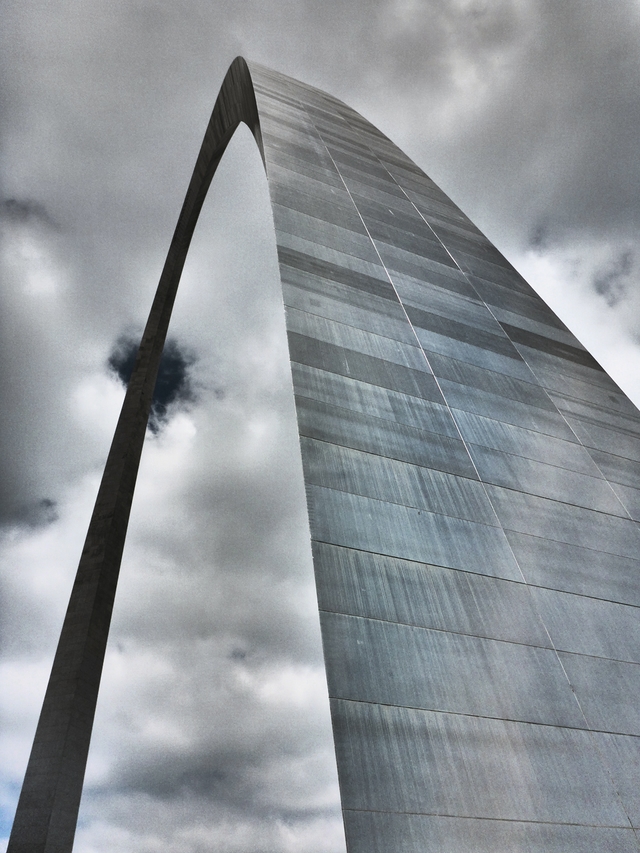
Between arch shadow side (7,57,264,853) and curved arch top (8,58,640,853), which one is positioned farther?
arch shadow side (7,57,264,853)

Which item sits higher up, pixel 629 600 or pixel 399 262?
pixel 399 262

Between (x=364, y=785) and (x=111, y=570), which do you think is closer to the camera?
(x=364, y=785)

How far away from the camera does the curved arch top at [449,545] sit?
5.59 metres

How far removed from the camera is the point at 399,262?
14.8m

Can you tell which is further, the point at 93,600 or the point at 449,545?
the point at 93,600

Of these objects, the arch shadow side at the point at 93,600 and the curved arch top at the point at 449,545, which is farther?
the arch shadow side at the point at 93,600

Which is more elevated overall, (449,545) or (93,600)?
(93,600)

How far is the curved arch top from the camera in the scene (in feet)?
18.4

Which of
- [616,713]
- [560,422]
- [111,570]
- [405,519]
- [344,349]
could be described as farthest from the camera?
[111,570]

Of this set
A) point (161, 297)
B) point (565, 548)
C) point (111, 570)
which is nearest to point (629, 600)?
point (565, 548)

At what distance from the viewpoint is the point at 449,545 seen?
7812 millimetres

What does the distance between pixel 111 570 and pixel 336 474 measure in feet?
60.0

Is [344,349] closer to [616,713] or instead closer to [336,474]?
[336,474]

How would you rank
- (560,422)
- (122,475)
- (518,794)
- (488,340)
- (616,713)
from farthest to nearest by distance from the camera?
(122,475), (488,340), (560,422), (616,713), (518,794)
